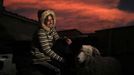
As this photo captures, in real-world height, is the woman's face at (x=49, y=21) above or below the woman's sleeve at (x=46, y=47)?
above

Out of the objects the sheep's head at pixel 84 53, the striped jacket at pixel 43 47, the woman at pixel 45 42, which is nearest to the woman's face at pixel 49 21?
the woman at pixel 45 42

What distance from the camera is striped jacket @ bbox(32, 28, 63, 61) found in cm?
813

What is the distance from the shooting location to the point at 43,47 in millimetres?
8117

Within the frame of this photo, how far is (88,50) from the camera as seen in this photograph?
334 inches

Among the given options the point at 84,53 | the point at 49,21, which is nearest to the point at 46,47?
the point at 49,21

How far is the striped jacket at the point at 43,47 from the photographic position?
8133 mm

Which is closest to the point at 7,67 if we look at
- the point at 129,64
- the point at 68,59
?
the point at 68,59

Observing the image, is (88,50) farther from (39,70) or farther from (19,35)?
(19,35)

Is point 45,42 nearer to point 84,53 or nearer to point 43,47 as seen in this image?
point 43,47

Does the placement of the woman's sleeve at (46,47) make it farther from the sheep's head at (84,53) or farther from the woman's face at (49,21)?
the sheep's head at (84,53)

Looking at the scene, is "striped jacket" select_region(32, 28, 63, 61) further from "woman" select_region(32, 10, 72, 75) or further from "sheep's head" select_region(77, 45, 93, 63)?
"sheep's head" select_region(77, 45, 93, 63)

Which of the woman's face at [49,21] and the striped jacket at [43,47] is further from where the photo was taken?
the woman's face at [49,21]

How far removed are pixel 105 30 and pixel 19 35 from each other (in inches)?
123

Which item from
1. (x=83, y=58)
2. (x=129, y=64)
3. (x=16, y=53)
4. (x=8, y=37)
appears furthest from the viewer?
(x=8, y=37)
